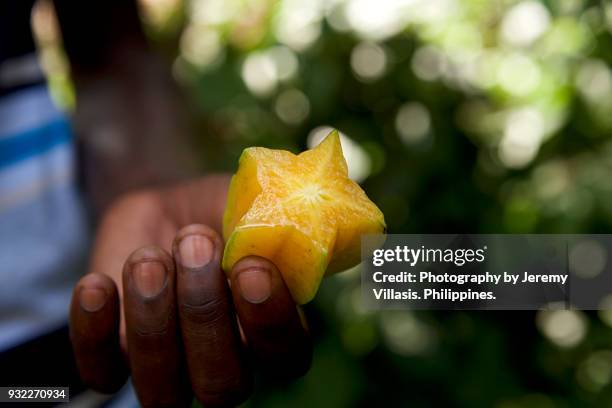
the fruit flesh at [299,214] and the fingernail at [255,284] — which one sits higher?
the fruit flesh at [299,214]

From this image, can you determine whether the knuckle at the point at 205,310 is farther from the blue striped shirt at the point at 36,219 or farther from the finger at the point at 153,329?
the blue striped shirt at the point at 36,219

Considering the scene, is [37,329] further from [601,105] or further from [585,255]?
[601,105]

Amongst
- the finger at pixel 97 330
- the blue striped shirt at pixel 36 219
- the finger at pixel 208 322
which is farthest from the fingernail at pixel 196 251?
the blue striped shirt at pixel 36 219

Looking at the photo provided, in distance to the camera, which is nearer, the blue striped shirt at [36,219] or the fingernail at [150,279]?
the fingernail at [150,279]

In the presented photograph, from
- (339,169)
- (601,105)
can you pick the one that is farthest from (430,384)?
(339,169)

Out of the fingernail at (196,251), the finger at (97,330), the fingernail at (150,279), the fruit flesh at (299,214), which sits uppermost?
the fruit flesh at (299,214)

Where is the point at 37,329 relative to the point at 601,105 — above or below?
below

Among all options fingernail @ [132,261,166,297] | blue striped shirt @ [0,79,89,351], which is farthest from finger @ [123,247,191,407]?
blue striped shirt @ [0,79,89,351]
